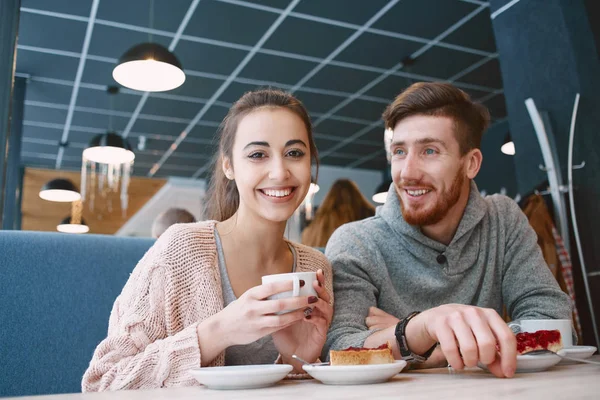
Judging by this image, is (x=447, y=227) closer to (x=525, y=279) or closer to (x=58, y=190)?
(x=525, y=279)

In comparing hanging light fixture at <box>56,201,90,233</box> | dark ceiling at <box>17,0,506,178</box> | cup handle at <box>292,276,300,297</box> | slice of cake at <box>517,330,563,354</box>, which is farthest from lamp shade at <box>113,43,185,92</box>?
hanging light fixture at <box>56,201,90,233</box>

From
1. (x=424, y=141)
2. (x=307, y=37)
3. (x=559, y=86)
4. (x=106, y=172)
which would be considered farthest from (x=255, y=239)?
(x=106, y=172)

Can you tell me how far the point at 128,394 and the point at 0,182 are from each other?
2307 millimetres

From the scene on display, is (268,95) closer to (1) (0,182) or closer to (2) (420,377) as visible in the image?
(2) (420,377)

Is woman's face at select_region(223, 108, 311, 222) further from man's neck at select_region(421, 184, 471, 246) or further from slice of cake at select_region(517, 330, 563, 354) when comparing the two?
slice of cake at select_region(517, 330, 563, 354)

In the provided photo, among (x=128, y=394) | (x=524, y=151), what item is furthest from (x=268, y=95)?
(x=524, y=151)

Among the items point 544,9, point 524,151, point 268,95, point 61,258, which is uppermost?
point 544,9

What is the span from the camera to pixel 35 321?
1666 mm

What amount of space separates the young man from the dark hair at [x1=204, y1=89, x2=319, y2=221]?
0.94 ft

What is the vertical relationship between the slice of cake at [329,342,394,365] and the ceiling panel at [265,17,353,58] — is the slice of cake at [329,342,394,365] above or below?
below

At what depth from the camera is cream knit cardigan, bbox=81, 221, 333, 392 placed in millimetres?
1116

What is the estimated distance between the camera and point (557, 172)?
2.86 meters

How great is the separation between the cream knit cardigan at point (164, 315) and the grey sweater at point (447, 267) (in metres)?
0.14

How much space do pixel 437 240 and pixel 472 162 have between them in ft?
1.02
